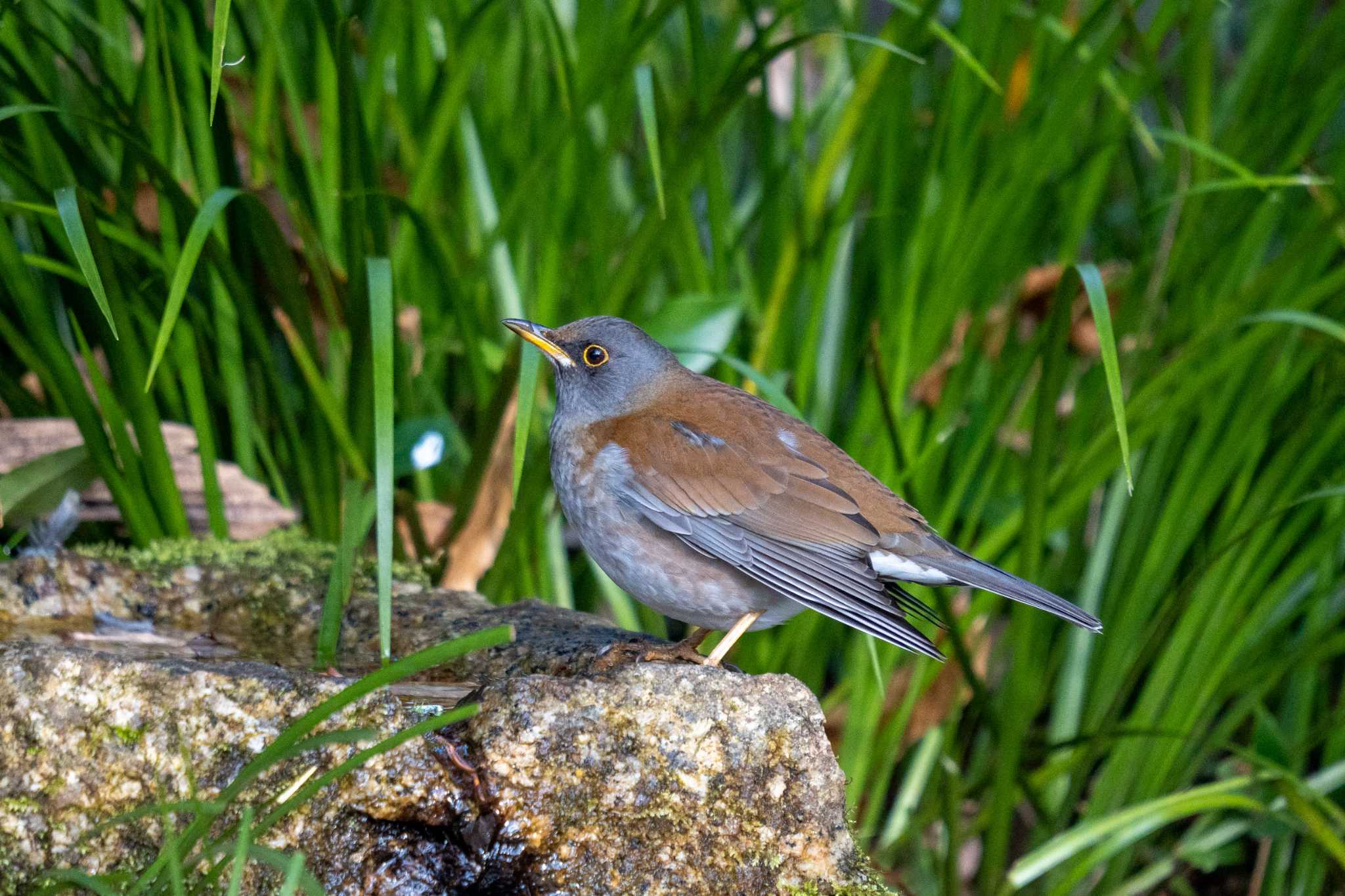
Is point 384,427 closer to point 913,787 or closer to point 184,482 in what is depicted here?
point 184,482

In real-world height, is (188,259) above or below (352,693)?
above

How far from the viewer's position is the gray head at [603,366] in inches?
129

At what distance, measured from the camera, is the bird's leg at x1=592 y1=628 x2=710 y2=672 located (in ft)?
8.82

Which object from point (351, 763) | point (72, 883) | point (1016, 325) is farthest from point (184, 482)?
point (1016, 325)

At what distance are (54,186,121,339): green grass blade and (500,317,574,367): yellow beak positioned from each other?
876 mm

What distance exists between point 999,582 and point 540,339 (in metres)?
1.19

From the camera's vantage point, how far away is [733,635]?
116 inches

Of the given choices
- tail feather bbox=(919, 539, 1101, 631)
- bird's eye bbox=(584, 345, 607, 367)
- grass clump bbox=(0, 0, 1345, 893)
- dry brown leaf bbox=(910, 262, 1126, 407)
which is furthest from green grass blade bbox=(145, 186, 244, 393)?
dry brown leaf bbox=(910, 262, 1126, 407)

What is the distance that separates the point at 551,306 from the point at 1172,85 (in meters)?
4.81

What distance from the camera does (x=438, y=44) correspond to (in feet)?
15.3

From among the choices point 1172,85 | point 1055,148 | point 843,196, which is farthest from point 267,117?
point 1172,85

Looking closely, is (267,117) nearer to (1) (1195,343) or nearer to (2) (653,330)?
(2) (653,330)

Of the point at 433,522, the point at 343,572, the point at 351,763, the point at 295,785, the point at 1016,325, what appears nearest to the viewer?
the point at 351,763

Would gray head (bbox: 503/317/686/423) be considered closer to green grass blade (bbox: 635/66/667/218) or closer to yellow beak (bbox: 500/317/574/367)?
yellow beak (bbox: 500/317/574/367)
